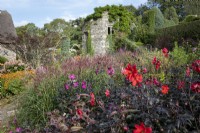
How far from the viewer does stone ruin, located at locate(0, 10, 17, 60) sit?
21.0 metres

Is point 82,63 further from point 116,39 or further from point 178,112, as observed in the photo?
point 116,39

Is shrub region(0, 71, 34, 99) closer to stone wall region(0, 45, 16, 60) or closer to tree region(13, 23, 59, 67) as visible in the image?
tree region(13, 23, 59, 67)

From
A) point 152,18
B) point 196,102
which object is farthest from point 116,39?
point 196,102

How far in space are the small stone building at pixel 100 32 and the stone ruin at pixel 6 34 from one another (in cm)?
551

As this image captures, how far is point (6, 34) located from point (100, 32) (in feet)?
21.8

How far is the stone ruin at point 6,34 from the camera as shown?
20984mm

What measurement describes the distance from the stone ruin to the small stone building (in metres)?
5.51

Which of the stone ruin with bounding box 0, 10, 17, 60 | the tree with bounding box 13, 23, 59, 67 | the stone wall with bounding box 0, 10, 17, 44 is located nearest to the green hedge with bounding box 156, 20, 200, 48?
the tree with bounding box 13, 23, 59, 67

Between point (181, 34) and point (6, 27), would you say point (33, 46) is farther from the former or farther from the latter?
point (6, 27)

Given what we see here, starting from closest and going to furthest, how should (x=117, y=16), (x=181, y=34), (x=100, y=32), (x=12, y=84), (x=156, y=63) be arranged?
(x=156, y=63)
(x=12, y=84)
(x=181, y=34)
(x=117, y=16)
(x=100, y=32)

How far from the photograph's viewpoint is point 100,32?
67.7 feet

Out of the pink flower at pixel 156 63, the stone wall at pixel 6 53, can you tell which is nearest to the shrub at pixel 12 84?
the pink flower at pixel 156 63

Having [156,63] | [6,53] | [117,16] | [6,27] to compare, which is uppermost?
[117,16]

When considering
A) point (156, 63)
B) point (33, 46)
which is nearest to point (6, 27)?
point (33, 46)
